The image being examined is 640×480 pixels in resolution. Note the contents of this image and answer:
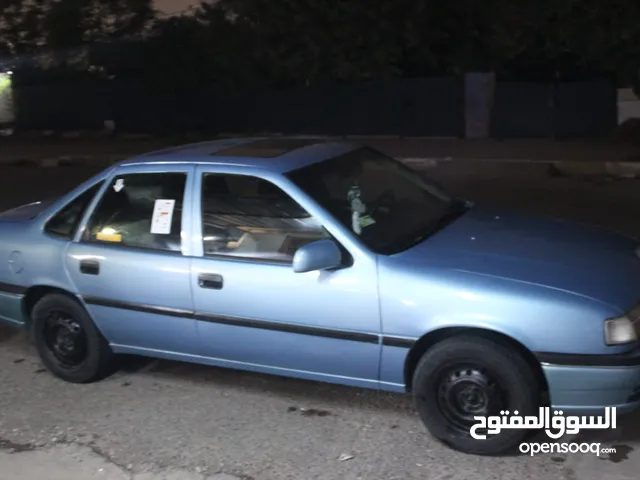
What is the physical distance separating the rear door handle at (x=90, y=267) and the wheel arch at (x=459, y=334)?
2.05 metres

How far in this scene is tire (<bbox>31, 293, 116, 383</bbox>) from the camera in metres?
5.31

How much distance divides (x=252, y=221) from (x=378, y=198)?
2.51 feet

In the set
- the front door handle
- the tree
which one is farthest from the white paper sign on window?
the tree

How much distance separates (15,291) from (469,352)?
310cm

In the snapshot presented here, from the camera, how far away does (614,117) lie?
16.5 m

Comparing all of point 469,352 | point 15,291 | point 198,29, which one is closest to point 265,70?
point 198,29

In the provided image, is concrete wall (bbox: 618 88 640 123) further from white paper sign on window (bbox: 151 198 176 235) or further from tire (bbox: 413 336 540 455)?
tire (bbox: 413 336 540 455)

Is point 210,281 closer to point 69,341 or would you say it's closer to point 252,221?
point 252,221

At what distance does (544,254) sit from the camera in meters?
4.39

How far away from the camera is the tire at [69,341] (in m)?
5.31

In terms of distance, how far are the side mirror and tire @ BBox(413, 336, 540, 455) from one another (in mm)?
676

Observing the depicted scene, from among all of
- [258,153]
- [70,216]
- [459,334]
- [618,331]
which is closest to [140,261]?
[70,216]

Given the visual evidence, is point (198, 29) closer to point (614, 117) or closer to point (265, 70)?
point (265, 70)

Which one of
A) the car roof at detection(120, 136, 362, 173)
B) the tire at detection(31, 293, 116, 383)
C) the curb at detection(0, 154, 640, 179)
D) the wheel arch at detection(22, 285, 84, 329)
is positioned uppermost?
the car roof at detection(120, 136, 362, 173)
